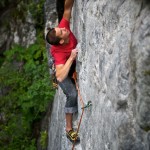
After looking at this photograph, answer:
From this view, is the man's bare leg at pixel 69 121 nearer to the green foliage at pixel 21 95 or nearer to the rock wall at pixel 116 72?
the rock wall at pixel 116 72

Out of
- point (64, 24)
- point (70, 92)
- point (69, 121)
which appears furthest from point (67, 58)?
point (69, 121)

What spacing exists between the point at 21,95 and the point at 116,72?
311 inches

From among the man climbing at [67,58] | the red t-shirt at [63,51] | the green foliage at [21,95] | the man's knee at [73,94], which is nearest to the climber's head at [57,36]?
the man climbing at [67,58]

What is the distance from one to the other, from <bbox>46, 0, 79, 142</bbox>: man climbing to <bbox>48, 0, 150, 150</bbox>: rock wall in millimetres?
459

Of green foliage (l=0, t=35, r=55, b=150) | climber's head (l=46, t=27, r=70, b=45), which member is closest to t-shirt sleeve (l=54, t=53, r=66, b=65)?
climber's head (l=46, t=27, r=70, b=45)

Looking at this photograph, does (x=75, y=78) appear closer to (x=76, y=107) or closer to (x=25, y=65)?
(x=76, y=107)

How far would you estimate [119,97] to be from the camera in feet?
13.4

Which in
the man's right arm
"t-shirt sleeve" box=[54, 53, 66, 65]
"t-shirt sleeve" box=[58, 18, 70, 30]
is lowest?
"t-shirt sleeve" box=[54, 53, 66, 65]

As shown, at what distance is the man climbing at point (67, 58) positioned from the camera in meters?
6.23

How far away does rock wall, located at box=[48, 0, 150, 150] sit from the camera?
11.8 ft

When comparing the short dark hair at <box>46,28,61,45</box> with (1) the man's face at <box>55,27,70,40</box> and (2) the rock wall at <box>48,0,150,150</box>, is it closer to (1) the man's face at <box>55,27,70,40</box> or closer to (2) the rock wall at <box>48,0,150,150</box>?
(1) the man's face at <box>55,27,70,40</box>

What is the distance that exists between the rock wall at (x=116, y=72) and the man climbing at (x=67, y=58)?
18.1 inches

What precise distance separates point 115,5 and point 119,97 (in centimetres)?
94

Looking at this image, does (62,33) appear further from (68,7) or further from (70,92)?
(70,92)
